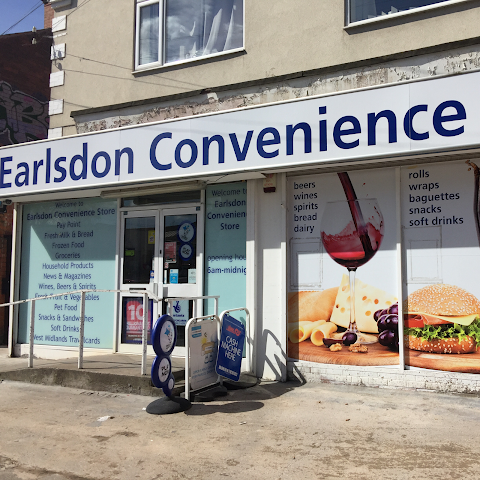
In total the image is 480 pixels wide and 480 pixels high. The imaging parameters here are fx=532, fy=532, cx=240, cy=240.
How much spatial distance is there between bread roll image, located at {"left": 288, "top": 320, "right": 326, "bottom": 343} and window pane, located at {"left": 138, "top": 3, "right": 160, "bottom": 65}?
5.25 metres

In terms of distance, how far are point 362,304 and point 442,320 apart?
1033mm

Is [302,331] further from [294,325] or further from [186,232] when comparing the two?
[186,232]

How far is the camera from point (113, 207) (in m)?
9.30

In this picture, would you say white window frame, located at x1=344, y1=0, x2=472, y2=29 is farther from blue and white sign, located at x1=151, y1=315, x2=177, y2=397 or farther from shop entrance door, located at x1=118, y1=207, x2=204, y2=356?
blue and white sign, located at x1=151, y1=315, x2=177, y2=397

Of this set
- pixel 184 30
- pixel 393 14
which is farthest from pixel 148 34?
pixel 393 14

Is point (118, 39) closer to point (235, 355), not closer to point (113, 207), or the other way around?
point (113, 207)

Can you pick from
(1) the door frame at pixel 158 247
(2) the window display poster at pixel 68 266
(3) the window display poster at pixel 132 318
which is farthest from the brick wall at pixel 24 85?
(3) the window display poster at pixel 132 318

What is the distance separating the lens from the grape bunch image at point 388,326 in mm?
6879

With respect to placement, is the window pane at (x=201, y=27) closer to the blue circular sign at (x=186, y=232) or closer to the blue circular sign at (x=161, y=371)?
the blue circular sign at (x=186, y=232)

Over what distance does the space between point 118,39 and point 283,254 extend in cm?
508

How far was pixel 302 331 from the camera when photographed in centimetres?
750

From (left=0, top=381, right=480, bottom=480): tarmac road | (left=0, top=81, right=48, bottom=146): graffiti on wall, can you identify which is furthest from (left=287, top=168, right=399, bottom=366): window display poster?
(left=0, top=81, right=48, bottom=146): graffiti on wall

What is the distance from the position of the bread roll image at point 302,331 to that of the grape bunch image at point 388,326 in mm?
781

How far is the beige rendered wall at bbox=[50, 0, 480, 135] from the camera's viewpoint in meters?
7.07
